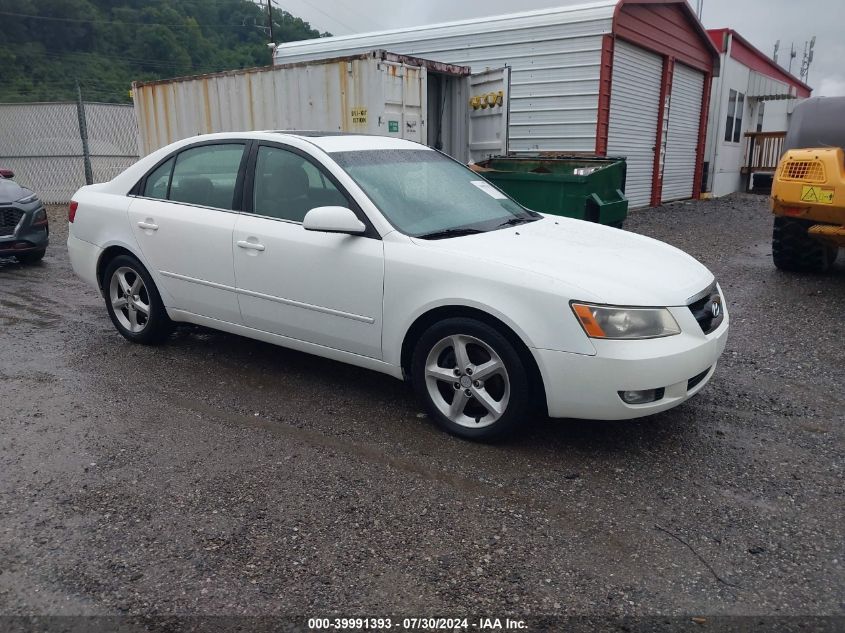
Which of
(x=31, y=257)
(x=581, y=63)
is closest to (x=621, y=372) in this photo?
(x=31, y=257)

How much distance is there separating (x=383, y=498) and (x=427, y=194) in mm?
1978

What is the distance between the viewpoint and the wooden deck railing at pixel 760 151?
22594mm

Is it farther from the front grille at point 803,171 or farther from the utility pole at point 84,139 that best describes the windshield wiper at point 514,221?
the utility pole at point 84,139

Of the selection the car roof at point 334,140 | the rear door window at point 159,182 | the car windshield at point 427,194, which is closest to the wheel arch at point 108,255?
the rear door window at point 159,182

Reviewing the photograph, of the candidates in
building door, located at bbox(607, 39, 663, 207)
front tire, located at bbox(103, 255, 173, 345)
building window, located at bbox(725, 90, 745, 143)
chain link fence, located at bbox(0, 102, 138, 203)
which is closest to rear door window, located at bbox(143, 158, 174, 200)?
front tire, located at bbox(103, 255, 173, 345)

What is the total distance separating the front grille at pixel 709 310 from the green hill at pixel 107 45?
3713 cm

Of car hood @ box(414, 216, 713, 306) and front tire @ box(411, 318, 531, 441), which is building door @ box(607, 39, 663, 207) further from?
front tire @ box(411, 318, 531, 441)

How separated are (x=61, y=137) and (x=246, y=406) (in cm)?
1393

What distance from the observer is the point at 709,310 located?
3730 mm

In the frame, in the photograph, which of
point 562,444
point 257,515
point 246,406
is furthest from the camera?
point 246,406

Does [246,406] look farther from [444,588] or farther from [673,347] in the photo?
[673,347]

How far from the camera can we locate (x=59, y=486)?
332 cm

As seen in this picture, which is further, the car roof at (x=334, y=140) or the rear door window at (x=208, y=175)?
the rear door window at (x=208, y=175)

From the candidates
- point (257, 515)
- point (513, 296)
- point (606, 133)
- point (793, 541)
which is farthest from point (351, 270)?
point (606, 133)
